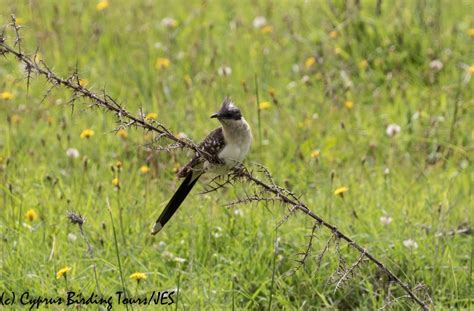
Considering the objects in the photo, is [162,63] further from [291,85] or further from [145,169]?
[145,169]

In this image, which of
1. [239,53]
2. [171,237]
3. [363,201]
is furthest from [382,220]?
[239,53]

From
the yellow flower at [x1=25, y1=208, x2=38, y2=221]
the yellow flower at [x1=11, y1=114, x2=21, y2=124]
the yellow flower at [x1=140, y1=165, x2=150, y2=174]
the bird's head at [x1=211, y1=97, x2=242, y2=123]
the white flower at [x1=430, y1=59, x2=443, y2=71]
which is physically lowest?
the yellow flower at [x1=25, y1=208, x2=38, y2=221]

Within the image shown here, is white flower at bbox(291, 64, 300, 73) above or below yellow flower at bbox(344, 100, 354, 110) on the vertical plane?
above

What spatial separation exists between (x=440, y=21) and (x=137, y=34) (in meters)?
2.71

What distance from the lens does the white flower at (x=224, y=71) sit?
7063mm

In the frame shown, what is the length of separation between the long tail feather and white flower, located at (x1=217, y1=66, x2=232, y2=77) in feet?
8.90

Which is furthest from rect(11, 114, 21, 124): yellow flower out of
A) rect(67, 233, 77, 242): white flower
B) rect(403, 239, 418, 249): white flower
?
rect(403, 239, 418, 249): white flower

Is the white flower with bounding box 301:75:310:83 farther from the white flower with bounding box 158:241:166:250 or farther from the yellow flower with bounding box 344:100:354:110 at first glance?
the white flower with bounding box 158:241:166:250

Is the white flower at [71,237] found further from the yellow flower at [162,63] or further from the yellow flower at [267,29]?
the yellow flower at [267,29]

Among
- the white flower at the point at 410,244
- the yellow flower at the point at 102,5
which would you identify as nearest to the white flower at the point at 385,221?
the white flower at the point at 410,244

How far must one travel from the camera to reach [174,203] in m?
4.29

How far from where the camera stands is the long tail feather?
4196 millimetres

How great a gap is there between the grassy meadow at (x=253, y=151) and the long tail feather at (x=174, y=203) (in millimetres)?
249

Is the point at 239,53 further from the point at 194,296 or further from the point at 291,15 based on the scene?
the point at 194,296
